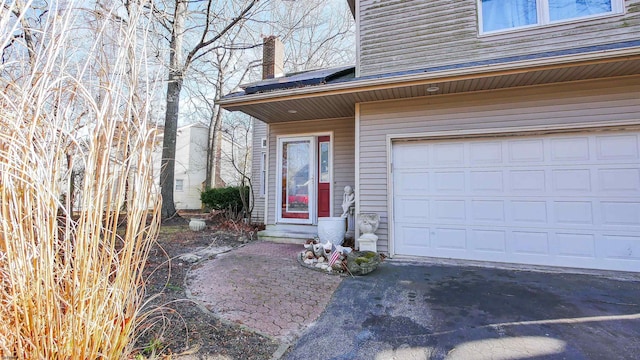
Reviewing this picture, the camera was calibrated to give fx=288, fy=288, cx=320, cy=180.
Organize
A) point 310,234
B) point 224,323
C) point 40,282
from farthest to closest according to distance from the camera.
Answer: point 310,234
point 224,323
point 40,282

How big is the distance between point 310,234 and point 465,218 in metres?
2.94

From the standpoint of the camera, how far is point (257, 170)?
10125 millimetres

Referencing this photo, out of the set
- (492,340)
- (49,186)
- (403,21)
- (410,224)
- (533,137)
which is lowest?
(492,340)

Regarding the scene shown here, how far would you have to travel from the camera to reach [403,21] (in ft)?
16.7

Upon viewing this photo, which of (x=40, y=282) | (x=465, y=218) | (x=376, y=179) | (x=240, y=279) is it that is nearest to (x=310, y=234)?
(x=376, y=179)

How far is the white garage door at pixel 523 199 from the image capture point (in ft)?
12.8

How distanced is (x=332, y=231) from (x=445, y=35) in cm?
385

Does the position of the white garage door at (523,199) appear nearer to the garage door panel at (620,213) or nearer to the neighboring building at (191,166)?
the garage door panel at (620,213)

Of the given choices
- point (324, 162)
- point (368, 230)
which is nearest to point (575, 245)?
point (368, 230)

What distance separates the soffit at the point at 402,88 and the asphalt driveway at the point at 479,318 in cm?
268

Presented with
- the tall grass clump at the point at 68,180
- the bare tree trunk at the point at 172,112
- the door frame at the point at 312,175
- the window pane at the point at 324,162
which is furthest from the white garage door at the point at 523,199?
the bare tree trunk at the point at 172,112

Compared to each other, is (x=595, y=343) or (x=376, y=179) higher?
(x=376, y=179)

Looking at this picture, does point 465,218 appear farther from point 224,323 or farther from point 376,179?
point 224,323

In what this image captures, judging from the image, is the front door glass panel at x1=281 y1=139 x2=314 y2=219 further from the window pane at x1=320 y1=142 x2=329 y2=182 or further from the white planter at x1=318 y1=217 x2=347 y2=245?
the white planter at x1=318 y1=217 x2=347 y2=245
